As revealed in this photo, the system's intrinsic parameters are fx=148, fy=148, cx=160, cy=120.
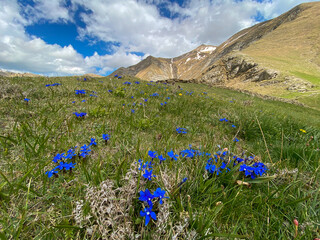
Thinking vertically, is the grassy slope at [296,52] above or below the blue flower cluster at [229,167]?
above

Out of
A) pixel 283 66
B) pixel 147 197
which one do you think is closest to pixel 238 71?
pixel 283 66

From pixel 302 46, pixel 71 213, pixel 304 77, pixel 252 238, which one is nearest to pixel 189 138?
pixel 252 238

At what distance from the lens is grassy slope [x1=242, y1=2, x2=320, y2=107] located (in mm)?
37263

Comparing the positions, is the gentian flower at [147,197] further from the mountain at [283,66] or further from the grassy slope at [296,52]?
the grassy slope at [296,52]

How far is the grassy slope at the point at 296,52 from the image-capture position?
122 ft

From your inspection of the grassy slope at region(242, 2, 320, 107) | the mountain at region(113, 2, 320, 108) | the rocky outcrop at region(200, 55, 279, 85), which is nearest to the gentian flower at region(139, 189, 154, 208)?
the mountain at region(113, 2, 320, 108)

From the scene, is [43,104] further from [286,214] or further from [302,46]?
[302,46]

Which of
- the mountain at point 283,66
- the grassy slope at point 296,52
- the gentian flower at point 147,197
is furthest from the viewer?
the grassy slope at point 296,52

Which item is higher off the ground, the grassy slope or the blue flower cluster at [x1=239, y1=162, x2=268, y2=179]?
the grassy slope

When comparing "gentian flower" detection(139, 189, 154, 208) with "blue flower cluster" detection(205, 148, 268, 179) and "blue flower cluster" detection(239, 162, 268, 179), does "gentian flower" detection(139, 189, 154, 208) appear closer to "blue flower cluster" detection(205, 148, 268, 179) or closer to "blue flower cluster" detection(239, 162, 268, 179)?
"blue flower cluster" detection(205, 148, 268, 179)

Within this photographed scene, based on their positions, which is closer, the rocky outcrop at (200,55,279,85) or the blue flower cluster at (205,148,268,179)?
the blue flower cluster at (205,148,268,179)

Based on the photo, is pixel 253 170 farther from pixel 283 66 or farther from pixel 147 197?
pixel 283 66

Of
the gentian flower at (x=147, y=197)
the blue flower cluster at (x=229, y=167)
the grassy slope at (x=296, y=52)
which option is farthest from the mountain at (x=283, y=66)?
the gentian flower at (x=147, y=197)

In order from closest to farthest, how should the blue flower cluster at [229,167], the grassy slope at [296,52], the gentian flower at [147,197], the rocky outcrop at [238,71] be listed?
1. the gentian flower at [147,197]
2. the blue flower cluster at [229,167]
3. the grassy slope at [296,52]
4. the rocky outcrop at [238,71]
